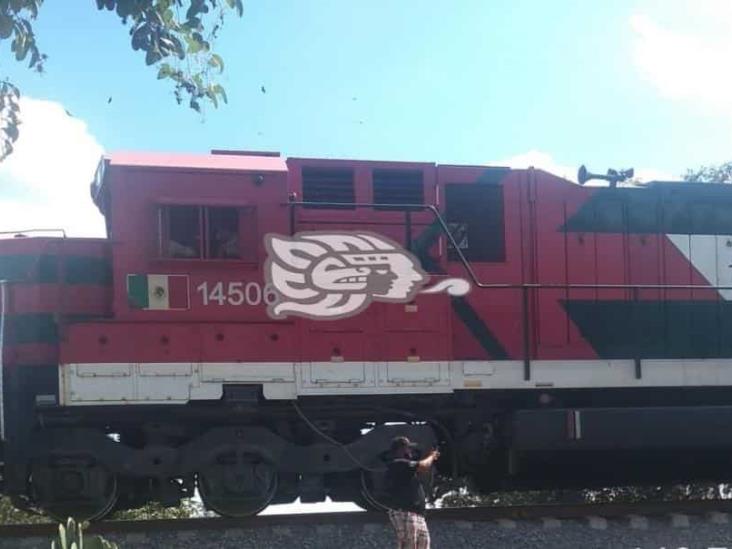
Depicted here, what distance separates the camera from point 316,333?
7.91 metres

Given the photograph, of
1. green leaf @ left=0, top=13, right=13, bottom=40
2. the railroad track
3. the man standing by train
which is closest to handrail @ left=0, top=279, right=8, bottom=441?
the railroad track

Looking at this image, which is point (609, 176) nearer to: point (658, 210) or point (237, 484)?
point (658, 210)

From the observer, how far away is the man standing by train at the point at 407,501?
6312mm

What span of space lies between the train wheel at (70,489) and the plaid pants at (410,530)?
2.96 metres

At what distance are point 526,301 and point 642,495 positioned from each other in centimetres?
473

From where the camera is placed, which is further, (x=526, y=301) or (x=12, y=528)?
(x=526, y=301)

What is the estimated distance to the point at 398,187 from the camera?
838 cm

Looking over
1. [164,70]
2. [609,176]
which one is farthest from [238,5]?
[609,176]

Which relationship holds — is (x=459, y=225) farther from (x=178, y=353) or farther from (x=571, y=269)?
(x=178, y=353)

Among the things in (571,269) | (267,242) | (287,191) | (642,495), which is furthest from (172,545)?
(642,495)

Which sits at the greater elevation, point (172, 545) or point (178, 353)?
point (178, 353)

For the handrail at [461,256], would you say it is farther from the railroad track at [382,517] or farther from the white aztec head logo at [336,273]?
the railroad track at [382,517]

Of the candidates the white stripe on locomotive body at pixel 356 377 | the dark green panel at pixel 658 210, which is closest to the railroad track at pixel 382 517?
the white stripe on locomotive body at pixel 356 377

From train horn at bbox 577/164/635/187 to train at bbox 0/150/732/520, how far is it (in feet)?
0.57
